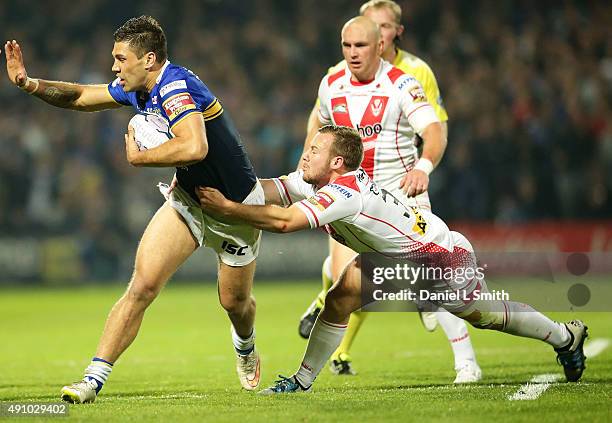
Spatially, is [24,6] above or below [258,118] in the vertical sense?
above

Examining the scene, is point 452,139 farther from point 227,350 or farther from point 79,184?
point 227,350

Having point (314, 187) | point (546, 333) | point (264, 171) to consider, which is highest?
point (314, 187)

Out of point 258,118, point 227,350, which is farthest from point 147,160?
point 258,118

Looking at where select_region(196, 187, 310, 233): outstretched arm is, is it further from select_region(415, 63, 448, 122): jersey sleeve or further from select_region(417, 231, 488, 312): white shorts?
select_region(415, 63, 448, 122): jersey sleeve

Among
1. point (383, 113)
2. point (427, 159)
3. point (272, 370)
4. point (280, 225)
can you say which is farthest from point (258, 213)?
point (272, 370)

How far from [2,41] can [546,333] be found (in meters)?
17.7

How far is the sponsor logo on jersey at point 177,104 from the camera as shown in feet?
22.8

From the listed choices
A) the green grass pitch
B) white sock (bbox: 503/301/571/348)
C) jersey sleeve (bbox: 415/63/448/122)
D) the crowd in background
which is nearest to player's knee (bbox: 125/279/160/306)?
the green grass pitch

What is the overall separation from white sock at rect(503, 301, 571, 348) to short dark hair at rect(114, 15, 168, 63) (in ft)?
9.99

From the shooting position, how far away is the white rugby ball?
704 centimetres

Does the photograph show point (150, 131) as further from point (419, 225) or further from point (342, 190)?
point (419, 225)

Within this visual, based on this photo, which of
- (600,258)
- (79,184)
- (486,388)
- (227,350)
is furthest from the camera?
(79,184)

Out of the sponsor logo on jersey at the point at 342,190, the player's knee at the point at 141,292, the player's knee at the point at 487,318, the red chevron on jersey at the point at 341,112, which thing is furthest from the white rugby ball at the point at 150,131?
the player's knee at the point at 487,318

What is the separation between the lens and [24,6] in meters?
23.3
